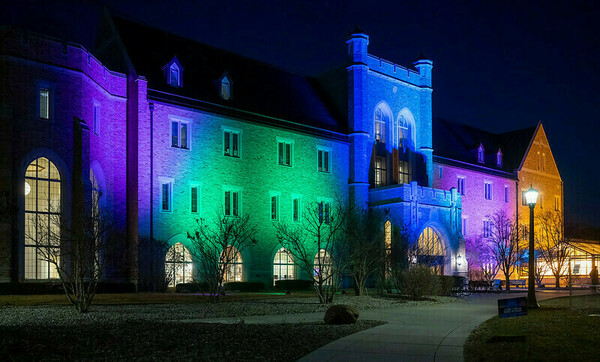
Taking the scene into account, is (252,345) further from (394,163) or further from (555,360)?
(394,163)

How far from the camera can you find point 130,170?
35.1 meters

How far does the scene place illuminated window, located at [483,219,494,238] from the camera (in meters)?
57.1

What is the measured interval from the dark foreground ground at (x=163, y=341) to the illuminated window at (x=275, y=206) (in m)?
25.9

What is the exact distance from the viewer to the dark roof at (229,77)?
123 ft

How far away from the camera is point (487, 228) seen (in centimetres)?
5750

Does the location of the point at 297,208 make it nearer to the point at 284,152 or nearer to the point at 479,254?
the point at 284,152

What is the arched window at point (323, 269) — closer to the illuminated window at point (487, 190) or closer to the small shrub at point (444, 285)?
the small shrub at point (444, 285)

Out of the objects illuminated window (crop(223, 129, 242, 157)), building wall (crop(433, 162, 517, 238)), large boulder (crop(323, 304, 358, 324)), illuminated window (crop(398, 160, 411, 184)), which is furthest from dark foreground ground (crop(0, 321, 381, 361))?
building wall (crop(433, 162, 517, 238))

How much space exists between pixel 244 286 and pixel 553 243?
32254 millimetres

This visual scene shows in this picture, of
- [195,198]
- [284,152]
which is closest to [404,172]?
[284,152]

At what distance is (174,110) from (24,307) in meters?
18.1

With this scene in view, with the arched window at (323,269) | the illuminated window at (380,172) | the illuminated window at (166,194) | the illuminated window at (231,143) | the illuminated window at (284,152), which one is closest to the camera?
the arched window at (323,269)

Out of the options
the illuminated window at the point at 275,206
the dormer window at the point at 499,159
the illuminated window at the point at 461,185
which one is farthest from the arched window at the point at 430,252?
the dormer window at the point at 499,159

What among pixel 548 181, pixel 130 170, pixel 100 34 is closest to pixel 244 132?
pixel 130 170
